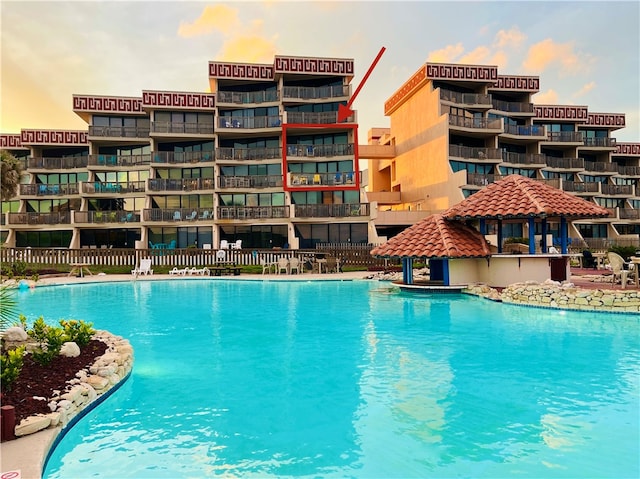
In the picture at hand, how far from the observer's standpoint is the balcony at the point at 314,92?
40438 millimetres

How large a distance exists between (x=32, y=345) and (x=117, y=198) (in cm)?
A: 3807

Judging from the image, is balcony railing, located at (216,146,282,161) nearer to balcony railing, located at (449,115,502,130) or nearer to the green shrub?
balcony railing, located at (449,115,502,130)

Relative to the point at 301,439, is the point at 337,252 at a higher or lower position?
higher

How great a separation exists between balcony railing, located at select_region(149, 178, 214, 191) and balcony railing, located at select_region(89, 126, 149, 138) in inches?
203

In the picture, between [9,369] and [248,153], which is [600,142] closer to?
[248,153]

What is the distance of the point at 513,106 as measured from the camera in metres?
47.2

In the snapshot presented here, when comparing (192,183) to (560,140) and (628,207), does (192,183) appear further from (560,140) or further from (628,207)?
(628,207)

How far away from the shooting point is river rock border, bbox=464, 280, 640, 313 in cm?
1544

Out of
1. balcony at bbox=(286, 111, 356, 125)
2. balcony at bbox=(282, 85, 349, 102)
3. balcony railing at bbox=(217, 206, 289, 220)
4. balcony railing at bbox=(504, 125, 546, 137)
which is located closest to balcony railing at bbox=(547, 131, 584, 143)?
balcony railing at bbox=(504, 125, 546, 137)

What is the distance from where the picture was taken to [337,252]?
3209 cm

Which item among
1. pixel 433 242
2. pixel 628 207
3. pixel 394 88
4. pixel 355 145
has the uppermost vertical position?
pixel 394 88

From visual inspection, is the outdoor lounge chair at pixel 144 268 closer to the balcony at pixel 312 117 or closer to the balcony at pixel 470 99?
the balcony at pixel 312 117

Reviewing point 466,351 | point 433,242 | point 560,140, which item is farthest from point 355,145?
point 466,351

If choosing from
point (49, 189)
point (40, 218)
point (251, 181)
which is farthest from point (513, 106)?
point (40, 218)
